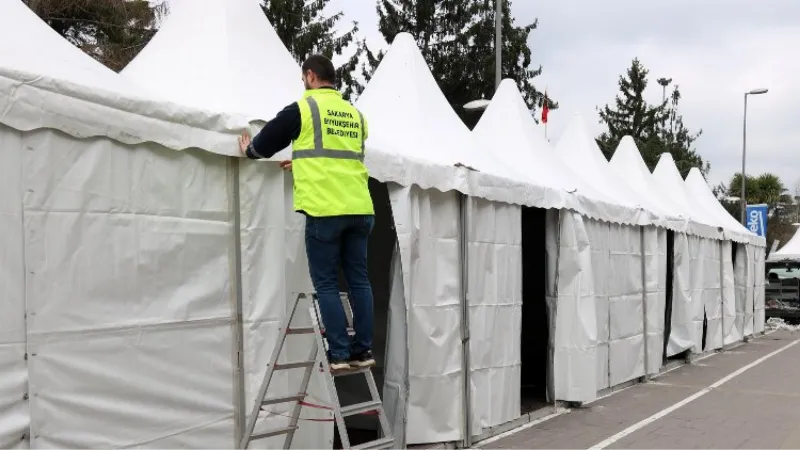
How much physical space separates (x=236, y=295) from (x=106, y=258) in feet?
3.50

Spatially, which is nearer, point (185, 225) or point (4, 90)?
point (4, 90)

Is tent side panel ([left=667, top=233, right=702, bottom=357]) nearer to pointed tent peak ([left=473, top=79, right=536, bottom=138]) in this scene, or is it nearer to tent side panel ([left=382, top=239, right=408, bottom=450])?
pointed tent peak ([left=473, top=79, right=536, bottom=138])

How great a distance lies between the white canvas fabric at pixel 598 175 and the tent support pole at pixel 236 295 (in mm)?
7228

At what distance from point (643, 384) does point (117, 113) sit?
32.9 feet

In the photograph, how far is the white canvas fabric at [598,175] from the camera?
11.7 meters

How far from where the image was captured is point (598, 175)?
12164mm

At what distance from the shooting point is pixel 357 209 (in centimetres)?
469

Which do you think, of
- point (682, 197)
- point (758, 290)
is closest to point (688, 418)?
point (682, 197)

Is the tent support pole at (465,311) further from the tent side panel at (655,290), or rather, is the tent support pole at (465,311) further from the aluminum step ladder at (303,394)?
the tent side panel at (655,290)

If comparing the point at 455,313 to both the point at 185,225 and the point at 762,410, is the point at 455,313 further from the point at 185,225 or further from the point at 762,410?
the point at 762,410

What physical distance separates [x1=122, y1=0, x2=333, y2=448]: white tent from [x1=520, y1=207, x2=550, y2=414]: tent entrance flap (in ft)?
17.0

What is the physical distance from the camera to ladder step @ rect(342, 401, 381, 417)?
14.5 feet

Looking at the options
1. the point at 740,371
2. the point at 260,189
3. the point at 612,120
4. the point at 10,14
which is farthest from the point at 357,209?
the point at 612,120

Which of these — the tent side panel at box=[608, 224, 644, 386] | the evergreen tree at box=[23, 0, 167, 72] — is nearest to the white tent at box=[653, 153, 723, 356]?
the tent side panel at box=[608, 224, 644, 386]
